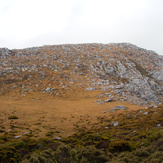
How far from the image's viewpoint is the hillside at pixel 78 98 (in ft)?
67.9

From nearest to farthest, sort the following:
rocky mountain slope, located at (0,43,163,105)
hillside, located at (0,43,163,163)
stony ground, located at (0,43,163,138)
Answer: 1. hillside, located at (0,43,163,163)
2. stony ground, located at (0,43,163,138)
3. rocky mountain slope, located at (0,43,163,105)

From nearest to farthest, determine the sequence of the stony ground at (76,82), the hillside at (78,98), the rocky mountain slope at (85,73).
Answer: the hillside at (78,98) → the stony ground at (76,82) → the rocky mountain slope at (85,73)

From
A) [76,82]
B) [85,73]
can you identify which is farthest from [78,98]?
[85,73]

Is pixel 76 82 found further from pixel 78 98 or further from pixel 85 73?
pixel 78 98

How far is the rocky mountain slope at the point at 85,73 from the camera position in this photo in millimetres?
67812

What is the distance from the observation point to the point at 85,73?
300 feet

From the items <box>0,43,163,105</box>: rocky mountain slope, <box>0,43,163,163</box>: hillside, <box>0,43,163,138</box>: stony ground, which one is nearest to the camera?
<box>0,43,163,163</box>: hillside

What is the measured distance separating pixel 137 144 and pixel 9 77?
85.5 metres

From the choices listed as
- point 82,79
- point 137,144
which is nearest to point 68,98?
point 82,79

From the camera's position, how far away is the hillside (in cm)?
2069

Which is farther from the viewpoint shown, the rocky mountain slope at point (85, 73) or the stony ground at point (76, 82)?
the rocky mountain slope at point (85, 73)

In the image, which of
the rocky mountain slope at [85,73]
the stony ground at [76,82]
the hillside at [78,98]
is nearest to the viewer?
the hillside at [78,98]

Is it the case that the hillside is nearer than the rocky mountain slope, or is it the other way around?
the hillside

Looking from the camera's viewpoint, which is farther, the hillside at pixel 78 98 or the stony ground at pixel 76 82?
the stony ground at pixel 76 82
